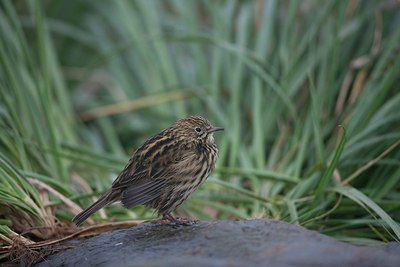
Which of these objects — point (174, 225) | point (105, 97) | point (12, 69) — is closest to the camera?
point (174, 225)

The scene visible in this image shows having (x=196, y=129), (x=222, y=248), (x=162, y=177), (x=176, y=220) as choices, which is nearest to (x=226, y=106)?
(x=196, y=129)

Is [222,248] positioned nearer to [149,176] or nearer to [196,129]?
[149,176]

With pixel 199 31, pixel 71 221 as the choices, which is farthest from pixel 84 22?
pixel 71 221

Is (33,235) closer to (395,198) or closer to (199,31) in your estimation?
(395,198)

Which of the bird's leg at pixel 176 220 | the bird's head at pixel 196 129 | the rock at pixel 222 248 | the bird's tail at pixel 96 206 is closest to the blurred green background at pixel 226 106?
the bird's tail at pixel 96 206

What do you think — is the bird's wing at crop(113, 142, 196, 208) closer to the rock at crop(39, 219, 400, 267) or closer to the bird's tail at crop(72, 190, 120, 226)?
the bird's tail at crop(72, 190, 120, 226)

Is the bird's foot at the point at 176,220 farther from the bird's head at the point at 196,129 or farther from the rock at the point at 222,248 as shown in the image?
the bird's head at the point at 196,129

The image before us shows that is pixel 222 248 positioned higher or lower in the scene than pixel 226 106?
lower
